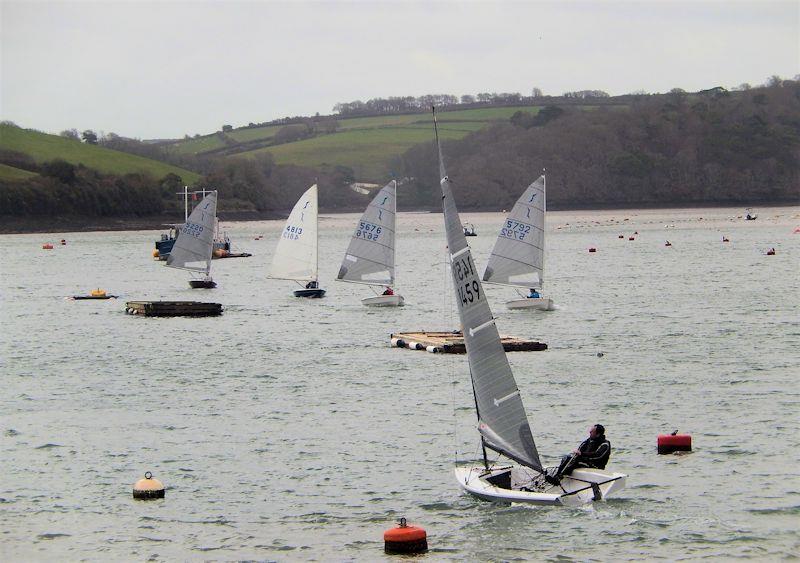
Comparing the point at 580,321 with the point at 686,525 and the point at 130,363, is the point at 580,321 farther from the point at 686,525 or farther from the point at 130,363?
the point at 686,525

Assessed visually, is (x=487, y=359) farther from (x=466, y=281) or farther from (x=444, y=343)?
(x=444, y=343)

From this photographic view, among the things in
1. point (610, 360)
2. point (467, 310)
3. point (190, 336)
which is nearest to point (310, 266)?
point (190, 336)

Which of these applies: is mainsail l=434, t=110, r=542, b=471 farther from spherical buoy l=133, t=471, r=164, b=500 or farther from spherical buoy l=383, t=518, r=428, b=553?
Result: spherical buoy l=133, t=471, r=164, b=500

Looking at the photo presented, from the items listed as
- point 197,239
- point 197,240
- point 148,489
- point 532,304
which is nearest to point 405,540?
point 148,489

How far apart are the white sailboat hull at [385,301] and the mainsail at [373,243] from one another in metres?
2.52

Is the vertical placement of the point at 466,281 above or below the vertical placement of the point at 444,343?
above

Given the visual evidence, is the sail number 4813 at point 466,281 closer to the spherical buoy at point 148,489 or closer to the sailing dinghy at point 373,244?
the spherical buoy at point 148,489

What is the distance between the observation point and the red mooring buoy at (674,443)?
34469mm

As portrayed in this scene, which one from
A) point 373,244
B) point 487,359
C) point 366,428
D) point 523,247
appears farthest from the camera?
point 373,244

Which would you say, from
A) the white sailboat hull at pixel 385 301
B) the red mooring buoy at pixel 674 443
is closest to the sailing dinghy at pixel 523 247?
the white sailboat hull at pixel 385 301

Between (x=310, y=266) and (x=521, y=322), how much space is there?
19939mm

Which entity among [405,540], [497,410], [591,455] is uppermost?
[497,410]

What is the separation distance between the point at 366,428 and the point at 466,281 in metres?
10.9

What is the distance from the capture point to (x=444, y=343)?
176 ft
